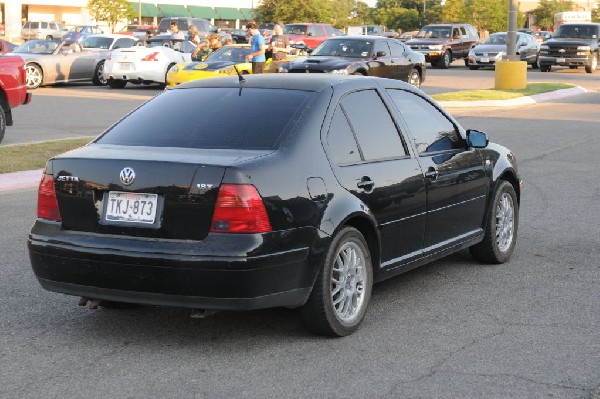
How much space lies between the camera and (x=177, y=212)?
5566mm

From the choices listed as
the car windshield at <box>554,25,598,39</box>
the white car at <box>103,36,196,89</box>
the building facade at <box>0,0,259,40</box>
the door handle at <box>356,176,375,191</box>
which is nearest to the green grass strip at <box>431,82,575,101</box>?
the white car at <box>103,36,196,89</box>

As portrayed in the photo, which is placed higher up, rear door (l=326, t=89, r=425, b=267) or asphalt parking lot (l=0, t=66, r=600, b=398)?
rear door (l=326, t=89, r=425, b=267)

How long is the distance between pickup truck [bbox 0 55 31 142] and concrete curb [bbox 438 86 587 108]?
11.1 m

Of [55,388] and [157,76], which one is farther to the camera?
[157,76]

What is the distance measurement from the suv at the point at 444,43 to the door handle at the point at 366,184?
41.5 meters

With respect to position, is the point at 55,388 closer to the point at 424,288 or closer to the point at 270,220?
the point at 270,220

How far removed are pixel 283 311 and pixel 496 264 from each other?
7.44 feet

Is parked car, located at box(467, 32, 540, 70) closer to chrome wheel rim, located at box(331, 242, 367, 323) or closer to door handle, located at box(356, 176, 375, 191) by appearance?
door handle, located at box(356, 176, 375, 191)

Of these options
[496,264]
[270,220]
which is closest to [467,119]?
[496,264]

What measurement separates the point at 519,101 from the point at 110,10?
2150 inches

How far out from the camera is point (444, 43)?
4784 centimetres

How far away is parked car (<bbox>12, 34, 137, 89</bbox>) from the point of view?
30422mm

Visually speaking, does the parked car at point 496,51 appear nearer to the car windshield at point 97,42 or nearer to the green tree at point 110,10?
the car windshield at point 97,42

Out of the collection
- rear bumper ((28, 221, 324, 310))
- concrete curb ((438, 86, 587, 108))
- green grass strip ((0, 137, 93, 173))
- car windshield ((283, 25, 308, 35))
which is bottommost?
concrete curb ((438, 86, 587, 108))
